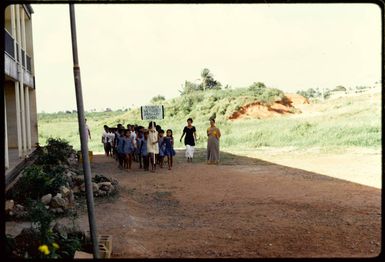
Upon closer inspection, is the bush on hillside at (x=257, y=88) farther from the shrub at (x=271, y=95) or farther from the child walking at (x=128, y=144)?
the child walking at (x=128, y=144)

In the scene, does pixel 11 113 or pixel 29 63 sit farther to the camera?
pixel 29 63

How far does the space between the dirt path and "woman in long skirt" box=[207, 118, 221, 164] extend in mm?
2381

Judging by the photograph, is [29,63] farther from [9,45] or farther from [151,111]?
[151,111]

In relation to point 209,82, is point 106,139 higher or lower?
lower

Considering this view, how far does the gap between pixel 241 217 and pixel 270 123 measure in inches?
926

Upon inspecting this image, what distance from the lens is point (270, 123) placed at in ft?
96.9

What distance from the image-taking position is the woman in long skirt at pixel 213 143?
42.6 feet

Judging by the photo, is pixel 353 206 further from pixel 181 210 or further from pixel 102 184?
pixel 102 184

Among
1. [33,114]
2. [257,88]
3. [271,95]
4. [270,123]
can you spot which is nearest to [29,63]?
[33,114]

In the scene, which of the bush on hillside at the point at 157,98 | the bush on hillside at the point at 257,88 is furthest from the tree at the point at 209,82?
the bush on hillside at the point at 257,88

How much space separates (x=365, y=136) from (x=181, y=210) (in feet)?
48.6

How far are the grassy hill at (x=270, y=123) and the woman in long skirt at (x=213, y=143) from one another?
21.4 feet

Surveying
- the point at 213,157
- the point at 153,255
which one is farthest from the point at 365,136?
the point at 153,255

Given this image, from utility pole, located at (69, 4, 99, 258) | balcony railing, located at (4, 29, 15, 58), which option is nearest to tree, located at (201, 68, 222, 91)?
balcony railing, located at (4, 29, 15, 58)
